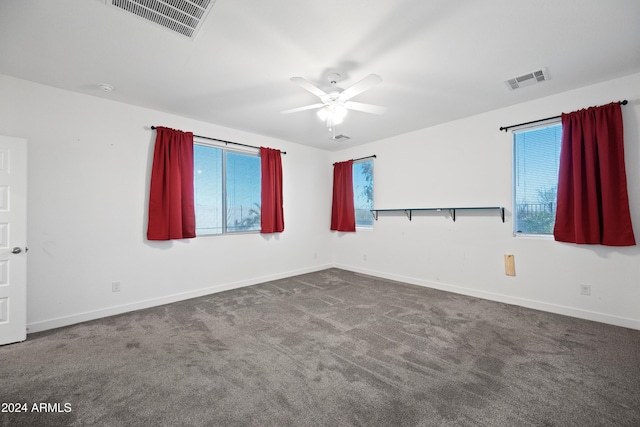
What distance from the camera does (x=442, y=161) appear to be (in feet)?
13.9

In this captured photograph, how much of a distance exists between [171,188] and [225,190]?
945 mm

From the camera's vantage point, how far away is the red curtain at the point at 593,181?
2.79 meters

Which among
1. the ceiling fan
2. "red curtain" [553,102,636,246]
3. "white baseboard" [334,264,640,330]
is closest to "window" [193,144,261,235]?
the ceiling fan

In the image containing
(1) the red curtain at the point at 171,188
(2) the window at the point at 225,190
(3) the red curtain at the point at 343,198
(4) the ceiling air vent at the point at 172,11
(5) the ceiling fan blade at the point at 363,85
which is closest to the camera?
(4) the ceiling air vent at the point at 172,11

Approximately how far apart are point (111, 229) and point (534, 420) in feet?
14.4

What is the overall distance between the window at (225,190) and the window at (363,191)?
2.10 meters

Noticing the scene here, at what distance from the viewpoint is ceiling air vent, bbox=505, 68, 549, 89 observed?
2.72 metres

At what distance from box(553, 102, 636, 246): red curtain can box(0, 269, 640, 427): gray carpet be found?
1017 millimetres

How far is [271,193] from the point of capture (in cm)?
479

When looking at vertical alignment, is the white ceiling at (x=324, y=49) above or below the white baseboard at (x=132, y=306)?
above

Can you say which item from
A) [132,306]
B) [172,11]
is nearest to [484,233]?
[172,11]

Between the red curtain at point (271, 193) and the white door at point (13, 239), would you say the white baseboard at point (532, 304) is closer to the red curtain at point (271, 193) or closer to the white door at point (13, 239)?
the red curtain at point (271, 193)

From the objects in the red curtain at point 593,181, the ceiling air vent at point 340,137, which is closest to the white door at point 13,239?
the ceiling air vent at point 340,137

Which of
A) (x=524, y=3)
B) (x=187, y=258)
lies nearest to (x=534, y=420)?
(x=524, y=3)
